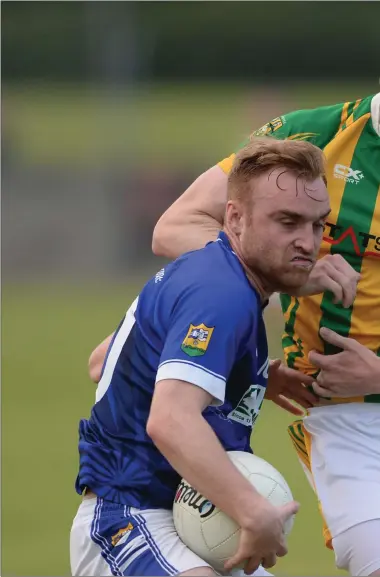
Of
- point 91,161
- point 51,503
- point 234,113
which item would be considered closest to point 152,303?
point 51,503

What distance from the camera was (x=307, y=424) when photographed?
4.18 metres

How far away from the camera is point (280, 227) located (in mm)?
3088

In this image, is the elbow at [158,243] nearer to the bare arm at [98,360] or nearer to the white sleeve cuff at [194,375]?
the bare arm at [98,360]

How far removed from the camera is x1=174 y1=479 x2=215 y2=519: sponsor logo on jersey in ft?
9.75

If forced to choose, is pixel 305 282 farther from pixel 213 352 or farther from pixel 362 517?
pixel 362 517

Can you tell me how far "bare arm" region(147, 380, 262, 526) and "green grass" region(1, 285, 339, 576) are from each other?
3.32 metres

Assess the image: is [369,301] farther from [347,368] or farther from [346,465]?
[346,465]

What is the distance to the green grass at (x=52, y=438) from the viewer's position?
6266 millimetres

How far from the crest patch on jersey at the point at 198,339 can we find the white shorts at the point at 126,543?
24.1 inches

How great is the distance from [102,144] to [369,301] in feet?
85.7

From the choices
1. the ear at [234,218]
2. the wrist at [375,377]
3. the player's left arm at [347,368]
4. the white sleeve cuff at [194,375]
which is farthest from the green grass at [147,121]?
the white sleeve cuff at [194,375]

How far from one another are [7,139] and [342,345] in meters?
25.4

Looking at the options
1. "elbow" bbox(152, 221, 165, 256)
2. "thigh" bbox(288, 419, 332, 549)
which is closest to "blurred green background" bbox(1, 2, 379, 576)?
"thigh" bbox(288, 419, 332, 549)

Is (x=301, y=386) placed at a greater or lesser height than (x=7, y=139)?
greater
